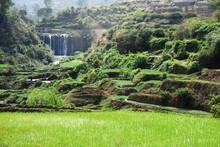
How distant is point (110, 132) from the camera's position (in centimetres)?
1159

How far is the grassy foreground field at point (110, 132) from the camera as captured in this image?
1015 cm

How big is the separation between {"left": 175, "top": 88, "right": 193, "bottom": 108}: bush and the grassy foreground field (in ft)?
35.6

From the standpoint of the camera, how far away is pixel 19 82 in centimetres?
5266

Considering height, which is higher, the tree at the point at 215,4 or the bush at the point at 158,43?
the tree at the point at 215,4

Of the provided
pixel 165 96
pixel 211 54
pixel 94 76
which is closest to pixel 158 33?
pixel 94 76

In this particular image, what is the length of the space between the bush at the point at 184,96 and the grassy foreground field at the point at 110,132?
35.6 feet

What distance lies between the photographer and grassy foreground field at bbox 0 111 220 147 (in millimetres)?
10148

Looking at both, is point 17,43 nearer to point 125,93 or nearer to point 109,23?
point 109,23

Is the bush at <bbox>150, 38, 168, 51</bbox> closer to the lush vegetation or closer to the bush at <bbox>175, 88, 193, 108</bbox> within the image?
the bush at <bbox>175, 88, 193, 108</bbox>

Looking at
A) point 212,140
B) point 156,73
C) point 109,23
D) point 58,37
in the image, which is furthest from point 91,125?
point 109,23

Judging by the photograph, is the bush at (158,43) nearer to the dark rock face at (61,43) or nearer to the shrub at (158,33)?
the shrub at (158,33)

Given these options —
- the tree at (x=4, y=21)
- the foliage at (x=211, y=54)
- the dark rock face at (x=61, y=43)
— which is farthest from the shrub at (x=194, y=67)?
the dark rock face at (x=61, y=43)

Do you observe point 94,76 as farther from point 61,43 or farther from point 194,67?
point 61,43

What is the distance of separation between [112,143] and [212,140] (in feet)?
9.31
